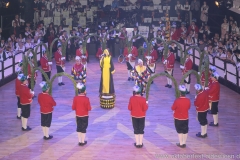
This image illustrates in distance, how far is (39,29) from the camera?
25.3m

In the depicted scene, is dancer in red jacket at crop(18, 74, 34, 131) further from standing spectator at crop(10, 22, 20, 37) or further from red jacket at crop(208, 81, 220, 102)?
standing spectator at crop(10, 22, 20, 37)

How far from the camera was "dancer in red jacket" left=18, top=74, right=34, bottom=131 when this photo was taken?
1337 centimetres

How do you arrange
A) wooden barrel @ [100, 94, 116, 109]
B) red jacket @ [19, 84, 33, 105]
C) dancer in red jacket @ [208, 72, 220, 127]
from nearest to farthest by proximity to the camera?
red jacket @ [19, 84, 33, 105] < dancer in red jacket @ [208, 72, 220, 127] < wooden barrel @ [100, 94, 116, 109]

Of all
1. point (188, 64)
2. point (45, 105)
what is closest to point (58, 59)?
point (188, 64)

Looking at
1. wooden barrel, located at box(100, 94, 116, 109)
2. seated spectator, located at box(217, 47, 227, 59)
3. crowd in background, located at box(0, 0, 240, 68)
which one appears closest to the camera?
wooden barrel, located at box(100, 94, 116, 109)

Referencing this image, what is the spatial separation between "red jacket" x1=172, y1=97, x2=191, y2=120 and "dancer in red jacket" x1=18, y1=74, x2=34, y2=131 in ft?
14.8

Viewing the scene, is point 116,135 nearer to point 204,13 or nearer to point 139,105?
point 139,105

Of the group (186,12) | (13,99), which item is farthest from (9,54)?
(186,12)

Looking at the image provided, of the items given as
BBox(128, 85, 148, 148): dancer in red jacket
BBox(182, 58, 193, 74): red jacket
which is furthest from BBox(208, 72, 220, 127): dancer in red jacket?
BBox(182, 58, 193, 74): red jacket

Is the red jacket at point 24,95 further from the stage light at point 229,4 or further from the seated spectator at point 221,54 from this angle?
the stage light at point 229,4

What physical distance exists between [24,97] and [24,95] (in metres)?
0.06

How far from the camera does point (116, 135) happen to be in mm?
13367

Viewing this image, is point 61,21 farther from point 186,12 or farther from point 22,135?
point 22,135

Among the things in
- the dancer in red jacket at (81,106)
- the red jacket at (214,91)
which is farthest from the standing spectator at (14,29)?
the red jacket at (214,91)
